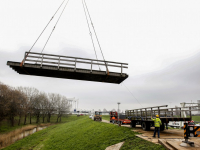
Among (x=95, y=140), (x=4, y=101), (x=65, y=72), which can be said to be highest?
(x=65, y=72)

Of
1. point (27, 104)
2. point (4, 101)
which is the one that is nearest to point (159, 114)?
point (4, 101)

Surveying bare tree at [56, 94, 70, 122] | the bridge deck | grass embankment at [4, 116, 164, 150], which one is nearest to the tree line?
bare tree at [56, 94, 70, 122]

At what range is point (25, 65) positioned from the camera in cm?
1175

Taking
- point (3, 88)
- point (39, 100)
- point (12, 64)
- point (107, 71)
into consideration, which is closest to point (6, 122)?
point (3, 88)

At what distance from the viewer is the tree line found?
44.1m

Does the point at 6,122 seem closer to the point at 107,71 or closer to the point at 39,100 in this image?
the point at 39,100

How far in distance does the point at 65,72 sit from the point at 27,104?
51119 mm

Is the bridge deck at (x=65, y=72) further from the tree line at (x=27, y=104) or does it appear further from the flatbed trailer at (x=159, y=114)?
the tree line at (x=27, y=104)

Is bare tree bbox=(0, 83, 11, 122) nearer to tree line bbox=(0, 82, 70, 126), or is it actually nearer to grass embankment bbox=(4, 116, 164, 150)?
tree line bbox=(0, 82, 70, 126)

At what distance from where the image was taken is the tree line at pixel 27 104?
145 feet

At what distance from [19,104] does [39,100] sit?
15904 mm

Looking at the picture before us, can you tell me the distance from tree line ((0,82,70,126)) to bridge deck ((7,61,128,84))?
3690 cm

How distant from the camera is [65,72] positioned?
41.3ft

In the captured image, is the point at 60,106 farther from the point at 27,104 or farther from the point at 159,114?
the point at 159,114
